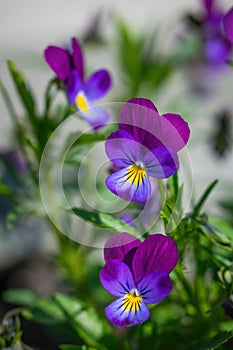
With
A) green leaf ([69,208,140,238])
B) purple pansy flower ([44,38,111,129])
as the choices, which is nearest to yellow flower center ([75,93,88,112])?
purple pansy flower ([44,38,111,129])

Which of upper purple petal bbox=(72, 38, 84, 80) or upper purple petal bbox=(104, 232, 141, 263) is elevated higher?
upper purple petal bbox=(72, 38, 84, 80)

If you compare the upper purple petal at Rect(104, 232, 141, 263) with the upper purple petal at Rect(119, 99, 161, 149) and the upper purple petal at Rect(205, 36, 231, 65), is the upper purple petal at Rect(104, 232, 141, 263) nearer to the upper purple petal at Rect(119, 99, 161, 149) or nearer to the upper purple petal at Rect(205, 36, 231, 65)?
the upper purple petal at Rect(119, 99, 161, 149)

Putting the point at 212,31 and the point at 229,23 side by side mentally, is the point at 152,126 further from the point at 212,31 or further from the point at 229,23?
the point at 212,31

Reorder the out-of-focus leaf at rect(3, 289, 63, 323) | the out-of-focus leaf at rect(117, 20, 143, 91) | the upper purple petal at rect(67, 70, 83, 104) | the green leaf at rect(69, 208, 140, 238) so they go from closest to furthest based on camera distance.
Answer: the green leaf at rect(69, 208, 140, 238) < the upper purple petal at rect(67, 70, 83, 104) < the out-of-focus leaf at rect(3, 289, 63, 323) < the out-of-focus leaf at rect(117, 20, 143, 91)

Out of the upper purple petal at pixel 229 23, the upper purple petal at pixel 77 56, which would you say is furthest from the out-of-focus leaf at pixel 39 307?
the upper purple petal at pixel 229 23

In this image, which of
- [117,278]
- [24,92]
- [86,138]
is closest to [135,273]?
[117,278]

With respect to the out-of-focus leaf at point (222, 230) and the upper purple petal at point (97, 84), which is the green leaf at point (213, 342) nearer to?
the out-of-focus leaf at point (222, 230)

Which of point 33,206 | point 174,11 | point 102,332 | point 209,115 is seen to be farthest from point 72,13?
point 102,332
